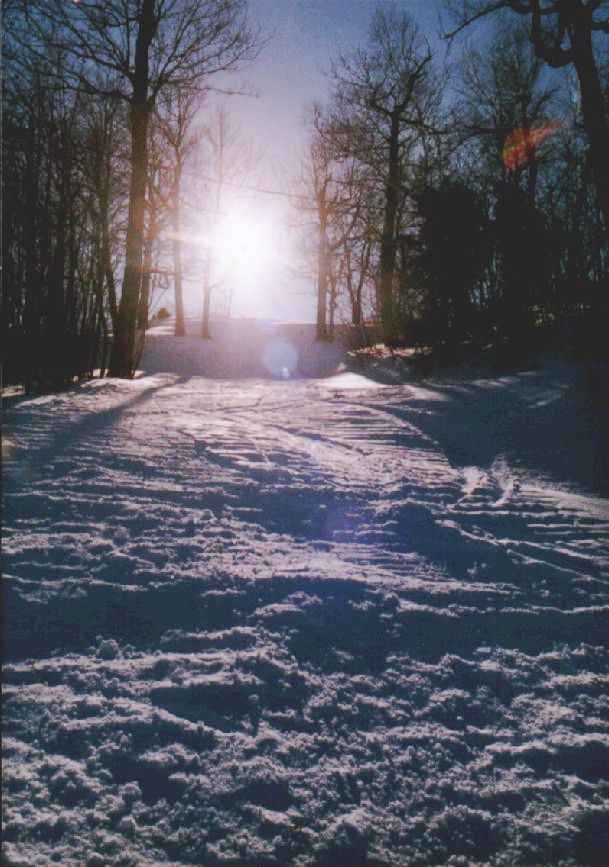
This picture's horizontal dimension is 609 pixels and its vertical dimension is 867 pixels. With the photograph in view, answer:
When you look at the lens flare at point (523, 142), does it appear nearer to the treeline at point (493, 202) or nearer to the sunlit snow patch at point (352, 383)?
the treeline at point (493, 202)

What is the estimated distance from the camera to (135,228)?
8.29 m

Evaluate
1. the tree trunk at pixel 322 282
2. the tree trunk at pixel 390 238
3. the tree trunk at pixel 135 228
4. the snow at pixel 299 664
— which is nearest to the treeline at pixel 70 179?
the tree trunk at pixel 135 228

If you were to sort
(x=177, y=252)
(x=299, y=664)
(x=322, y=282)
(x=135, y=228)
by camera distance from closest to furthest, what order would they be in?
(x=299, y=664) < (x=135, y=228) < (x=177, y=252) < (x=322, y=282)

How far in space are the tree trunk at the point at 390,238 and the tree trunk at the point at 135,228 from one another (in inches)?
243

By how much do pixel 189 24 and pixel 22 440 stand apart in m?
8.60

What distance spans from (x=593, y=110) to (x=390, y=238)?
8079mm

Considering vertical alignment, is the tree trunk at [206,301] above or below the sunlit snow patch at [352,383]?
above

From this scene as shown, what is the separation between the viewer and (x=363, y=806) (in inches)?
36.8

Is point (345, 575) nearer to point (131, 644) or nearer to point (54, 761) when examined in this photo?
point (131, 644)

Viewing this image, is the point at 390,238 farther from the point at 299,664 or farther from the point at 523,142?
the point at 299,664

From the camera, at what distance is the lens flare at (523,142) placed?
13.0 metres

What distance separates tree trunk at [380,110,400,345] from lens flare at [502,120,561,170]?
9.39 feet

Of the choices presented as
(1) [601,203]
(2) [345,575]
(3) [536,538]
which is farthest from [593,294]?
(2) [345,575]

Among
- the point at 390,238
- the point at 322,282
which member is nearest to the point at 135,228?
the point at 390,238
